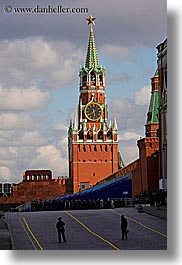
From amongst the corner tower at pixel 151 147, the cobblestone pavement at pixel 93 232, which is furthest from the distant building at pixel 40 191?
the cobblestone pavement at pixel 93 232

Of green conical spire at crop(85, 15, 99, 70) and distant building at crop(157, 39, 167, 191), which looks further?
distant building at crop(157, 39, 167, 191)

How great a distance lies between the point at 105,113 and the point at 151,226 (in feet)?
14.8

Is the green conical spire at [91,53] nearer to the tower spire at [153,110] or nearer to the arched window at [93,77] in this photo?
the arched window at [93,77]

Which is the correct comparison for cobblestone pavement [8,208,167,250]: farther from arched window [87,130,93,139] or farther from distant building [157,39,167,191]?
arched window [87,130,93,139]

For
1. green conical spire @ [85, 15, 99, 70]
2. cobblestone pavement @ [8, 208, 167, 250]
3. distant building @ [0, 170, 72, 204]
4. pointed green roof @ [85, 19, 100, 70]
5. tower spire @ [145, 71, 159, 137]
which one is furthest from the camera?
distant building @ [0, 170, 72, 204]

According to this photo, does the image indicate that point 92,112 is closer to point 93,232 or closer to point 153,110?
point 153,110

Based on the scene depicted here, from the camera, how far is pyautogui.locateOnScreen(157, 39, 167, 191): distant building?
1727 cm

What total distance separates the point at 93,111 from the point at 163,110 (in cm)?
351

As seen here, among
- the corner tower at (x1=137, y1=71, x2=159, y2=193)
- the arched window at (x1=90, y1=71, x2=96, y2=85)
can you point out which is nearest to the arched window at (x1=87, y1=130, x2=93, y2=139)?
the corner tower at (x1=137, y1=71, x2=159, y2=193)

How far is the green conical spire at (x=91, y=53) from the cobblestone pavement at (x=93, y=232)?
339cm

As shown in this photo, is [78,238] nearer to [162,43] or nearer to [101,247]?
[101,247]

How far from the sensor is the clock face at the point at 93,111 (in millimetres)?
21516

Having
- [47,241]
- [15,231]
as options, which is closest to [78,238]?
[47,241]

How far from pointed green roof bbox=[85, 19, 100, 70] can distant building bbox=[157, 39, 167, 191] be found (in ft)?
4.62
